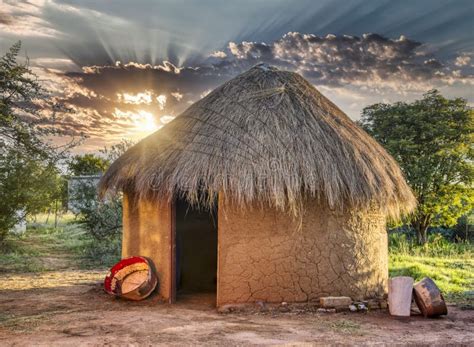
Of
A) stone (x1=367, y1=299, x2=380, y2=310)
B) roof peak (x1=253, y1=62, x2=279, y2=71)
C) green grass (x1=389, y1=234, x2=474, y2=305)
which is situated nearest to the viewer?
stone (x1=367, y1=299, x2=380, y2=310)

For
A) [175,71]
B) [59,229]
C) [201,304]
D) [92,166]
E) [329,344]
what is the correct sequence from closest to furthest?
[329,344] → [201,304] → [175,71] → [59,229] → [92,166]

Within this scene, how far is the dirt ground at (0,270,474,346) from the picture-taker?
16.3ft

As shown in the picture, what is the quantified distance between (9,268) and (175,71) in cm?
564

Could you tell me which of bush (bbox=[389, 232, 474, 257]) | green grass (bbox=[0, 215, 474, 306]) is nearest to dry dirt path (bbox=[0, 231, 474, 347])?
green grass (bbox=[0, 215, 474, 306])

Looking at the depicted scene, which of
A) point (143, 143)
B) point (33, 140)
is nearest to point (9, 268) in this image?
point (33, 140)

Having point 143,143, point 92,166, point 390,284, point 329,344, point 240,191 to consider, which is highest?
point 92,166

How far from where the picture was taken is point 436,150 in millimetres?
14844

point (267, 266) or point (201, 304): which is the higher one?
point (267, 266)

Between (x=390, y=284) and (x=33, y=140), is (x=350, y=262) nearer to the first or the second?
(x=390, y=284)

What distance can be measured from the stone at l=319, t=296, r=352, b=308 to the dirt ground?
0.14m

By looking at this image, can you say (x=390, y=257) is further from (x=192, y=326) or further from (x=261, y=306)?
(x=192, y=326)

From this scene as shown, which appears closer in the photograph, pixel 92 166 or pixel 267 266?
pixel 267 266

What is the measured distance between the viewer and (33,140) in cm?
966

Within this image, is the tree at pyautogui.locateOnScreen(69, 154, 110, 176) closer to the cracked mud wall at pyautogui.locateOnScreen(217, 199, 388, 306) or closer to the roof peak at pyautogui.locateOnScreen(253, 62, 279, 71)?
the roof peak at pyautogui.locateOnScreen(253, 62, 279, 71)
